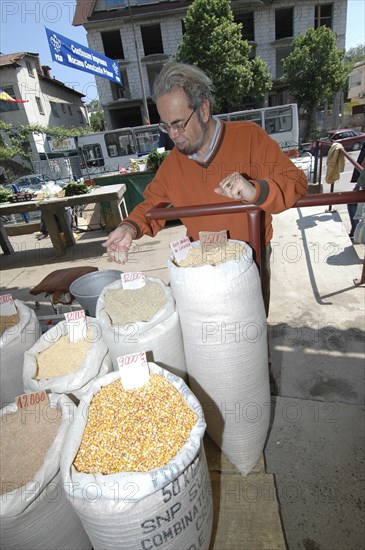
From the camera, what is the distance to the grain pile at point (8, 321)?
1677 millimetres

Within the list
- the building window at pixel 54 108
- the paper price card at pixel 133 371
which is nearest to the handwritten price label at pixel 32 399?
the paper price card at pixel 133 371

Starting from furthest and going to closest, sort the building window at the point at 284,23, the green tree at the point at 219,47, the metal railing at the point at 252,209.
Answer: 1. the building window at the point at 284,23
2. the green tree at the point at 219,47
3. the metal railing at the point at 252,209

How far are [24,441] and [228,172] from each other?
4.65 ft

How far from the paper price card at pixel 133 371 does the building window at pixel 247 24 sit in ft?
84.4

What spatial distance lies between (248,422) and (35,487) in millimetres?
909

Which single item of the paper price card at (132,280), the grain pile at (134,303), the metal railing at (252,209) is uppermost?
the metal railing at (252,209)

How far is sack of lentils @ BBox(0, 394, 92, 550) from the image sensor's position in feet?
3.14

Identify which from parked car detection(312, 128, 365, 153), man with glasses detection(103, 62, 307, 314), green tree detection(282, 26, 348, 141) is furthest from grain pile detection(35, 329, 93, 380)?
green tree detection(282, 26, 348, 141)

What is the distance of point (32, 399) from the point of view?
3.88 ft

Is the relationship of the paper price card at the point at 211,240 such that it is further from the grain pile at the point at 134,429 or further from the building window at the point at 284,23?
the building window at the point at 284,23

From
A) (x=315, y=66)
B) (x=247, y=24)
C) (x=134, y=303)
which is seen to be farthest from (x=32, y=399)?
(x=247, y=24)

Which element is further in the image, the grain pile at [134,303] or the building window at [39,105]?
the building window at [39,105]

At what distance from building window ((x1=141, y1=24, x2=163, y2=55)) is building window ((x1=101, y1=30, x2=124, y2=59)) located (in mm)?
1700

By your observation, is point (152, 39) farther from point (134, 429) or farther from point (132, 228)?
point (134, 429)
